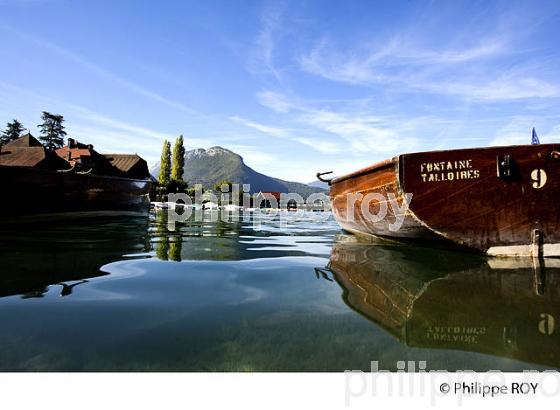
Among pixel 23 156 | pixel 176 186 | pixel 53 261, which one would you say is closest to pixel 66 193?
pixel 53 261

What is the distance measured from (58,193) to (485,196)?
34.2 ft

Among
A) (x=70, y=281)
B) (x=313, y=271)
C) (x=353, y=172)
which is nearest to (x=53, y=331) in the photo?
(x=70, y=281)

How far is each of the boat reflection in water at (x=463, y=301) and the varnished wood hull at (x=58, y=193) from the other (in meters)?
8.19

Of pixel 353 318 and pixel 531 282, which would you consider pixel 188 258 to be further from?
pixel 531 282

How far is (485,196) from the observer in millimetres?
4496

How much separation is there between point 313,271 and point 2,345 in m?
2.84

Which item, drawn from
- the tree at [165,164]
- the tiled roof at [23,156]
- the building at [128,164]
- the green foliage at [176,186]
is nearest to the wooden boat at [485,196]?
the tiled roof at [23,156]

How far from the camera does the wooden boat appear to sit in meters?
4.28

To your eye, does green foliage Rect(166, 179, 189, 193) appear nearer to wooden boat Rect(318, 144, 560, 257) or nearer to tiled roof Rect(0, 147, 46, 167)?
tiled roof Rect(0, 147, 46, 167)

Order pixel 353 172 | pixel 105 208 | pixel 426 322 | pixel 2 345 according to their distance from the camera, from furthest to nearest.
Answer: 1. pixel 105 208
2. pixel 353 172
3. pixel 426 322
4. pixel 2 345

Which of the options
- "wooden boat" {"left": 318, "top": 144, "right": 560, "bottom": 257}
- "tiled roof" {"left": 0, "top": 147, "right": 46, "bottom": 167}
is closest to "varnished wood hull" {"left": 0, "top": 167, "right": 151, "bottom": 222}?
"wooden boat" {"left": 318, "top": 144, "right": 560, "bottom": 257}

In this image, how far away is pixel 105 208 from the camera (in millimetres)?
12125

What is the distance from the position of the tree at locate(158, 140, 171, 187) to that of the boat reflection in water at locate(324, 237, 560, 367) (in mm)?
60690

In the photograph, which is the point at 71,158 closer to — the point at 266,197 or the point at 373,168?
the point at 266,197
